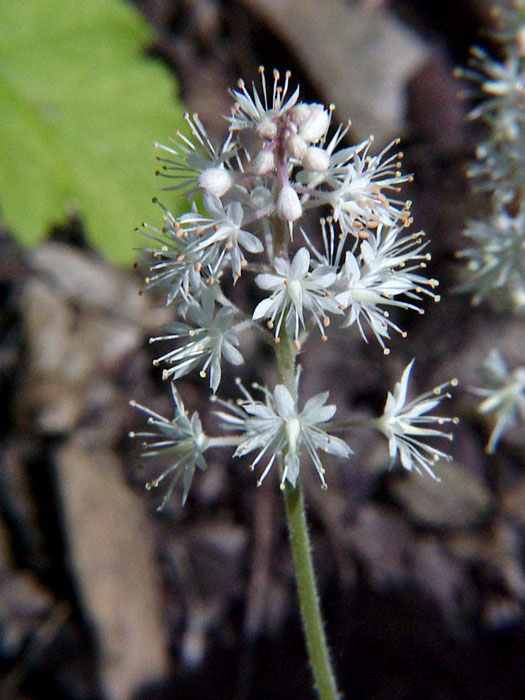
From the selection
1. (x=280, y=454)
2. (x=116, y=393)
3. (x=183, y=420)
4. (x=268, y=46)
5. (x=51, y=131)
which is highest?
(x=268, y=46)

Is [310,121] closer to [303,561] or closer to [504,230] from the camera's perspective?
[303,561]

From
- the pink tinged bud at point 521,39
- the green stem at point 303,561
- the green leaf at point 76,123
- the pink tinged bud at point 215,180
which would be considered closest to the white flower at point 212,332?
the green stem at point 303,561

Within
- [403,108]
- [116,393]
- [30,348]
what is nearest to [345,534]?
[116,393]

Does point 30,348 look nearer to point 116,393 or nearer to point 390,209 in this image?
point 116,393

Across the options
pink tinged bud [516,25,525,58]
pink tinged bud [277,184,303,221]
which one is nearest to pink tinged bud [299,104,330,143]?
pink tinged bud [277,184,303,221]

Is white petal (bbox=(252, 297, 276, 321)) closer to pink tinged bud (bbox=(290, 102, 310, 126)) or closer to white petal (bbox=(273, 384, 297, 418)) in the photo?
white petal (bbox=(273, 384, 297, 418))

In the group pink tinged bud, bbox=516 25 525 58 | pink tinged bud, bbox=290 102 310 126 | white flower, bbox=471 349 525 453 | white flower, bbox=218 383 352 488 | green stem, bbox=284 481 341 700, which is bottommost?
green stem, bbox=284 481 341 700

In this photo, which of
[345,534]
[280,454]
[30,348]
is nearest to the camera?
[280,454]
